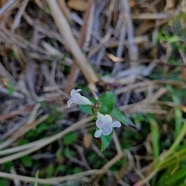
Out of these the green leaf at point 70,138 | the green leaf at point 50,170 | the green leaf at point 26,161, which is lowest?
the green leaf at point 50,170

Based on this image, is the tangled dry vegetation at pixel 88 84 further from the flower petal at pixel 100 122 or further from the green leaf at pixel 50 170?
the flower petal at pixel 100 122

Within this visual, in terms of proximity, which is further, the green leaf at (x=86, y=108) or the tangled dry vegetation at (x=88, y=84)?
the tangled dry vegetation at (x=88, y=84)

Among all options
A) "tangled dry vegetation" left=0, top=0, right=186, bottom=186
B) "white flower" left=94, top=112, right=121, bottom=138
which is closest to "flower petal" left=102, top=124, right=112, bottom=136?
"white flower" left=94, top=112, right=121, bottom=138

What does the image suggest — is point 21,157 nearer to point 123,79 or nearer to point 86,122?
point 86,122

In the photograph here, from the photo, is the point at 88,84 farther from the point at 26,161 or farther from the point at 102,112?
the point at 102,112

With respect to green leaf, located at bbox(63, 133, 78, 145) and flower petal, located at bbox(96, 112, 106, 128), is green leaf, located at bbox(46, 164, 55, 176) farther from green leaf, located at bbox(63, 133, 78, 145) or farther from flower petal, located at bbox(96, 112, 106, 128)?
flower petal, located at bbox(96, 112, 106, 128)

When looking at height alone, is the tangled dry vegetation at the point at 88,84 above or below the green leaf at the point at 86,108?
below

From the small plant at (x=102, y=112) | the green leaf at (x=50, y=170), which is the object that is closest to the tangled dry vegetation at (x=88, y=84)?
the green leaf at (x=50, y=170)
